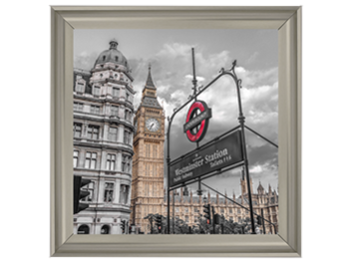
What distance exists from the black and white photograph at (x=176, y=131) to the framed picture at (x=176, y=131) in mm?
18

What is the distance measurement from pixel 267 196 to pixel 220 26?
2.12 m

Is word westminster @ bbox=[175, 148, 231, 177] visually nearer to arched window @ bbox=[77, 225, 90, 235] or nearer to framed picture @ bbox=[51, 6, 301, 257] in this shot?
framed picture @ bbox=[51, 6, 301, 257]

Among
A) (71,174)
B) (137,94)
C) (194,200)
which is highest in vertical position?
(137,94)

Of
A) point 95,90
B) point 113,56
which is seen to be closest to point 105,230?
point 95,90

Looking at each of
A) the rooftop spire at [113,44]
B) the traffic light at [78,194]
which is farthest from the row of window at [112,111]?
the traffic light at [78,194]

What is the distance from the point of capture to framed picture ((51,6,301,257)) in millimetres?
3451

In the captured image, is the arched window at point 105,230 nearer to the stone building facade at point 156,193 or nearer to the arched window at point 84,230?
the arched window at point 84,230

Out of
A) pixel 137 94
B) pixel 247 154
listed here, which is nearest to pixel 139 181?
pixel 137 94

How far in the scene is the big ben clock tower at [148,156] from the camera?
181 inches

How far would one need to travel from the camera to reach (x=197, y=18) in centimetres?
365

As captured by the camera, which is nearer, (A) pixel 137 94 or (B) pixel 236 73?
(B) pixel 236 73

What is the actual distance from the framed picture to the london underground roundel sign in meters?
0.02

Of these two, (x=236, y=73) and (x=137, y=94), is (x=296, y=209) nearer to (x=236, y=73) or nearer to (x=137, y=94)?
(x=236, y=73)

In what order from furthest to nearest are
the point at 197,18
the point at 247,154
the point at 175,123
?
the point at 175,123
the point at 247,154
the point at 197,18
